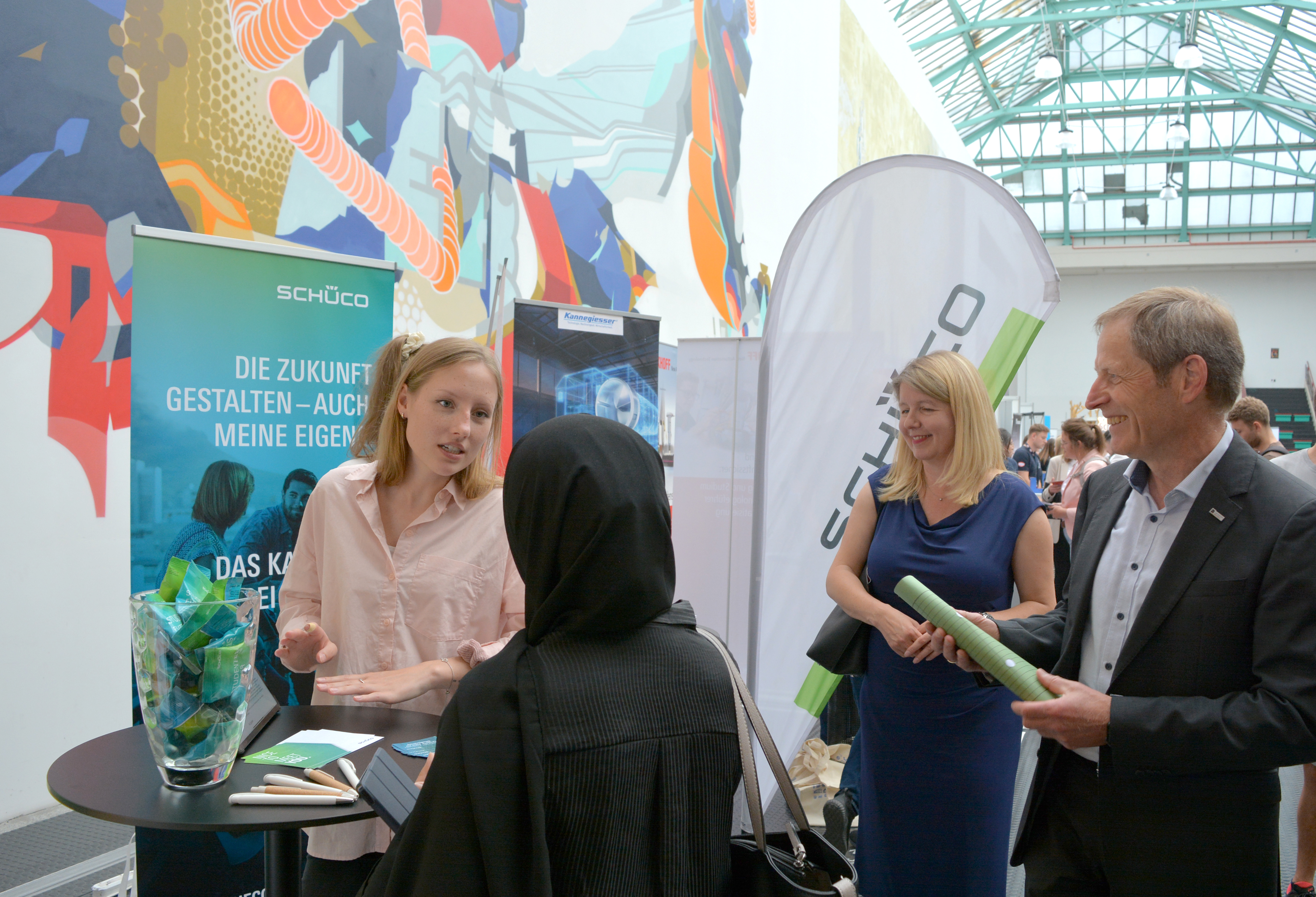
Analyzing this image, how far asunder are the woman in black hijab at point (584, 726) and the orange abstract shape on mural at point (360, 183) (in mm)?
2639

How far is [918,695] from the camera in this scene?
2064 mm

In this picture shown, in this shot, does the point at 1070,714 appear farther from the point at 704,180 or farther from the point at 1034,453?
the point at 1034,453

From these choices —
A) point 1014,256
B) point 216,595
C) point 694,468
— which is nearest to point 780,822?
point 694,468

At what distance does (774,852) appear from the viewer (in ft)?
3.67

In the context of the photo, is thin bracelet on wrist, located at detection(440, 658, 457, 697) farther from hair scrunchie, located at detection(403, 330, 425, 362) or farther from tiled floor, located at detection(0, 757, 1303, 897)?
tiled floor, located at detection(0, 757, 1303, 897)

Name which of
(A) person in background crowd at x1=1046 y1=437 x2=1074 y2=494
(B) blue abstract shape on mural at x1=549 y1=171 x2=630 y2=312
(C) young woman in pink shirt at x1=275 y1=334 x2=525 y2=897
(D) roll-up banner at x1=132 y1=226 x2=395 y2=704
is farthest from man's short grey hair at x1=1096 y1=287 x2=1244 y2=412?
(A) person in background crowd at x1=1046 y1=437 x2=1074 y2=494

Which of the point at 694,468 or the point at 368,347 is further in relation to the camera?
the point at 694,468

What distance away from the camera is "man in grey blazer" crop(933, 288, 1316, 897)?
4.06 feet

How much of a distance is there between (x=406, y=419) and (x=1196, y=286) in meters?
23.7

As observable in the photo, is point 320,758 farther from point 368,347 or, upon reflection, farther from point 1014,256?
point 1014,256

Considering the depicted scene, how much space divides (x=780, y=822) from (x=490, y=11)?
377cm

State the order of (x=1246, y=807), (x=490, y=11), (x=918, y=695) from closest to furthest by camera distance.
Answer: (x=1246, y=807)
(x=918, y=695)
(x=490, y=11)

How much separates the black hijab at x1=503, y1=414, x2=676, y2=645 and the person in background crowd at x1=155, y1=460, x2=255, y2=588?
1658mm

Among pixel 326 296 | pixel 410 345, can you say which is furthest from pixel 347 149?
pixel 410 345
